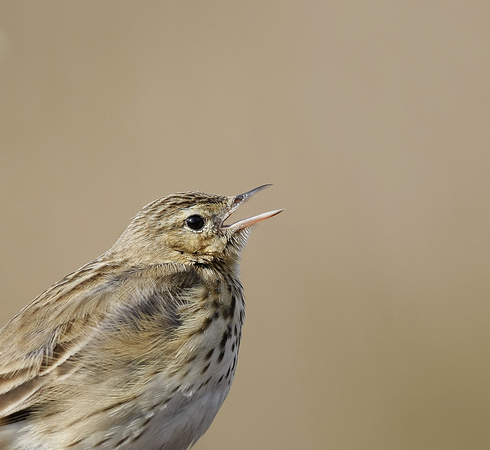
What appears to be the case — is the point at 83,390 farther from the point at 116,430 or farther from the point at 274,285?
the point at 274,285

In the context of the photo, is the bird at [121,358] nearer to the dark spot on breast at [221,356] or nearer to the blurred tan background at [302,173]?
the dark spot on breast at [221,356]

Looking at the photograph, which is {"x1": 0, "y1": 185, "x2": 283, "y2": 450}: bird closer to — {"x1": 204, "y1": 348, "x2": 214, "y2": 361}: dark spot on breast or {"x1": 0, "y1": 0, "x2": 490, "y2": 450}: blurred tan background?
{"x1": 204, "y1": 348, "x2": 214, "y2": 361}: dark spot on breast

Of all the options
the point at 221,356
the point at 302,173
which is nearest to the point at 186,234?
the point at 221,356

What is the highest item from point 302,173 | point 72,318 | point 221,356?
point 302,173

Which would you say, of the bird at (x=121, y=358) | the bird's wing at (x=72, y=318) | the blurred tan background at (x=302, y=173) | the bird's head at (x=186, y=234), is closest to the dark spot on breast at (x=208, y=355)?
the bird at (x=121, y=358)

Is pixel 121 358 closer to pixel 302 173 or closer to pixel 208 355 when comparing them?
pixel 208 355

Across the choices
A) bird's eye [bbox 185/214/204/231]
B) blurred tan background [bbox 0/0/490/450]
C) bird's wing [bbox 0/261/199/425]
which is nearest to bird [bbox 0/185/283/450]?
bird's wing [bbox 0/261/199/425]

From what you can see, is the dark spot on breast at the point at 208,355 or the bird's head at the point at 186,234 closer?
the dark spot on breast at the point at 208,355
